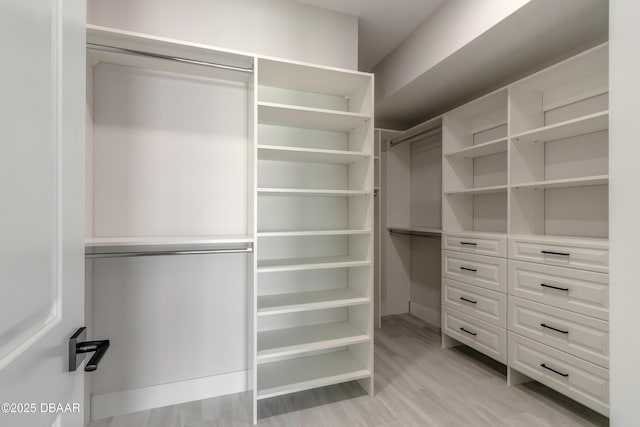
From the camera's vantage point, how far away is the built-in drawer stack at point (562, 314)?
166 cm

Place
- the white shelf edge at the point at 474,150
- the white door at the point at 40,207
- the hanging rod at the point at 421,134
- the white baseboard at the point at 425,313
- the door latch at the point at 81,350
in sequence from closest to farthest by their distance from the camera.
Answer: the white door at the point at 40,207 < the door latch at the point at 81,350 < the white shelf edge at the point at 474,150 < the hanging rod at the point at 421,134 < the white baseboard at the point at 425,313

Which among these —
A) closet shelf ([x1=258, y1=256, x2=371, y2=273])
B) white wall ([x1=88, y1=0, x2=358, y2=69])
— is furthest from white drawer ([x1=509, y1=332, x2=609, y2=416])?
white wall ([x1=88, y1=0, x2=358, y2=69])

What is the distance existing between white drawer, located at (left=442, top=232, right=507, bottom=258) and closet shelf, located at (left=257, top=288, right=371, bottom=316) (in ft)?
3.51

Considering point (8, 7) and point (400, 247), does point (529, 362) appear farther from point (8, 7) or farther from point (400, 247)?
point (8, 7)

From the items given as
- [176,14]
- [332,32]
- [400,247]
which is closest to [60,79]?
[176,14]

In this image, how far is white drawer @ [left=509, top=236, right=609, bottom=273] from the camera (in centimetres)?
166

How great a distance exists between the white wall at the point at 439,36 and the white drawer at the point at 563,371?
2.10 metres

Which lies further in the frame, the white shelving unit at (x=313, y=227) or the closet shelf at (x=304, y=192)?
the white shelving unit at (x=313, y=227)

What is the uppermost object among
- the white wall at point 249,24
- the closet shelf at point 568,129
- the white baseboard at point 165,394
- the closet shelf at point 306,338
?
the white wall at point 249,24

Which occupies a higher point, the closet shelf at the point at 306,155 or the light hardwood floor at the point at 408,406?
the closet shelf at the point at 306,155

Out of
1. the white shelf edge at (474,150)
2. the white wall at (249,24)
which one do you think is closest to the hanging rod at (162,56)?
the white wall at (249,24)

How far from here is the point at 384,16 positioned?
7.91 ft

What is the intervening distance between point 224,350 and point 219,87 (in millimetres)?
1829
